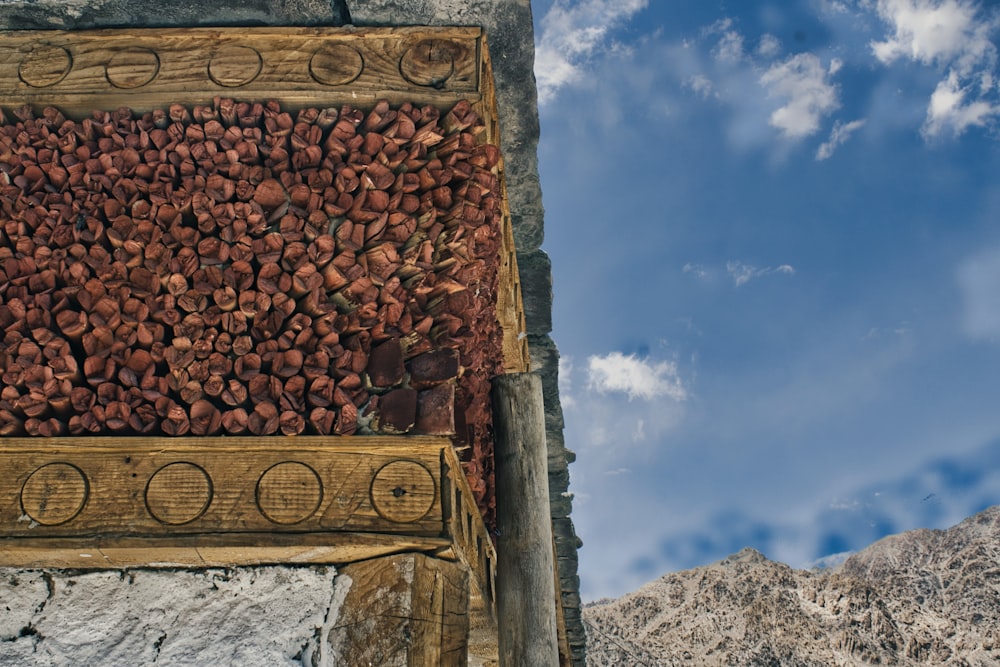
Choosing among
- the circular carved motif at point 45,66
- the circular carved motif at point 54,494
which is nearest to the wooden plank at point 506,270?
the circular carved motif at point 45,66

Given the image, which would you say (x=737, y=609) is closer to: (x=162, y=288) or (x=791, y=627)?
(x=791, y=627)

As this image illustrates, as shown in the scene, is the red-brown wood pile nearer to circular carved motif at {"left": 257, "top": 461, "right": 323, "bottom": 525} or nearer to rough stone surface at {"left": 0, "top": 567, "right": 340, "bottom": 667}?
circular carved motif at {"left": 257, "top": 461, "right": 323, "bottom": 525}

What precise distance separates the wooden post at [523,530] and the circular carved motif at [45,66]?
1.90 metres

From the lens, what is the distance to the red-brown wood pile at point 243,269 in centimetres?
248

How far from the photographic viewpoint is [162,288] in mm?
2594

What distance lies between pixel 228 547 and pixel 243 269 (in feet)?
2.75

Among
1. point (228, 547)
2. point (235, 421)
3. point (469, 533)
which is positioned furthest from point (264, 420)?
point (469, 533)

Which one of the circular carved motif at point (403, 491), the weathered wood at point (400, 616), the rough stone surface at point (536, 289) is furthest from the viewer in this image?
the rough stone surface at point (536, 289)

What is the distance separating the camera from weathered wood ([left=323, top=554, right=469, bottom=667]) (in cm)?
225

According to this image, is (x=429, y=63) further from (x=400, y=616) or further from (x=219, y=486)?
(x=400, y=616)

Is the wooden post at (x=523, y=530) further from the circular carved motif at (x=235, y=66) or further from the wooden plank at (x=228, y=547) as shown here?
the circular carved motif at (x=235, y=66)

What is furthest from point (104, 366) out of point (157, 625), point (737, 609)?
point (737, 609)

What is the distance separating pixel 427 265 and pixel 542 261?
1963mm

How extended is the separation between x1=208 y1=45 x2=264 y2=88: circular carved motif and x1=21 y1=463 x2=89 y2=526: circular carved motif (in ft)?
4.45
